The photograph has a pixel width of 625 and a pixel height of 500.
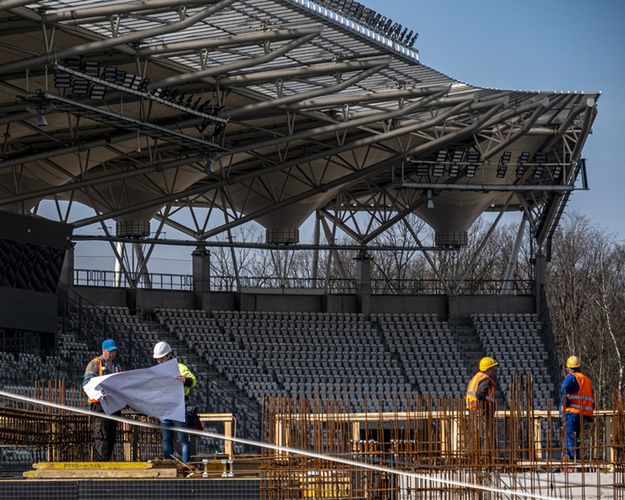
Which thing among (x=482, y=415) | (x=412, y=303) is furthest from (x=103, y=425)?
(x=412, y=303)

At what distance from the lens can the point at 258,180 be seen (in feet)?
165

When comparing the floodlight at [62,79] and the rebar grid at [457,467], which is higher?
the floodlight at [62,79]

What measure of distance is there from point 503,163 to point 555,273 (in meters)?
20.7

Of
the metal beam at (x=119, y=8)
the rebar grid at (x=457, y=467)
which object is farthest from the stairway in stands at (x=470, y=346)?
the rebar grid at (x=457, y=467)

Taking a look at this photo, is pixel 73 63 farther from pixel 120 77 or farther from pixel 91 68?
pixel 120 77

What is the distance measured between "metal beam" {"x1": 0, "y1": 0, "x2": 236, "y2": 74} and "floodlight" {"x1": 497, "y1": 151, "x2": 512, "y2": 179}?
1859 centimetres

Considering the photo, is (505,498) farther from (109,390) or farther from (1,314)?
(1,314)

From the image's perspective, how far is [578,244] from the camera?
7138 centimetres

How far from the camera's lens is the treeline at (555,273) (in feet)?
195

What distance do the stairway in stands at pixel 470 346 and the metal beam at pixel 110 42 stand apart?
21437 mm

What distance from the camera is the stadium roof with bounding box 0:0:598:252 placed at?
33.3 m

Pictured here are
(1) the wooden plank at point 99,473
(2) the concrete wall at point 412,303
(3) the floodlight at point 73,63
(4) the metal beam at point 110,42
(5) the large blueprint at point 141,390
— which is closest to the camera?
(1) the wooden plank at point 99,473

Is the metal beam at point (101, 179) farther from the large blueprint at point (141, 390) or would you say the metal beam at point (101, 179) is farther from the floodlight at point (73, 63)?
the large blueprint at point (141, 390)

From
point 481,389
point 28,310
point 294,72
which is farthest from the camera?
point 28,310
